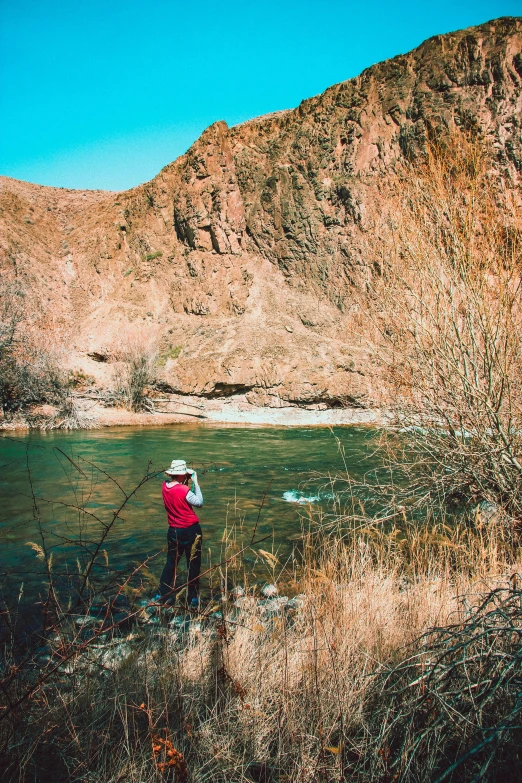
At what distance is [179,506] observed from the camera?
5.37 meters

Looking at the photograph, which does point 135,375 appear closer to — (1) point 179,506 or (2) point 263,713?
(1) point 179,506

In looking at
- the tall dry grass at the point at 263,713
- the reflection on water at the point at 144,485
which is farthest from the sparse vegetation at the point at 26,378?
the tall dry grass at the point at 263,713

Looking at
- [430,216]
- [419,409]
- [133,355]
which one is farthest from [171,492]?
[133,355]

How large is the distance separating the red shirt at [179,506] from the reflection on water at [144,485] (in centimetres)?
49

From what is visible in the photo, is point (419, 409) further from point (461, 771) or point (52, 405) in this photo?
point (52, 405)

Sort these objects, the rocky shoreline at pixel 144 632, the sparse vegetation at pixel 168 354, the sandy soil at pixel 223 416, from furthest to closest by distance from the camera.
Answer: the sparse vegetation at pixel 168 354 → the sandy soil at pixel 223 416 → the rocky shoreline at pixel 144 632

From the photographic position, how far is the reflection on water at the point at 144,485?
7.38 m

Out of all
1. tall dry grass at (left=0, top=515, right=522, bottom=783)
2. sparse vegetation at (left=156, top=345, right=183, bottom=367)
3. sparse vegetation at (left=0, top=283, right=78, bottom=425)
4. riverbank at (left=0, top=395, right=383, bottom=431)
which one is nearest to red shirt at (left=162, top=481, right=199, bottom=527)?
tall dry grass at (left=0, top=515, right=522, bottom=783)

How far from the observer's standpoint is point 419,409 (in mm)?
6375

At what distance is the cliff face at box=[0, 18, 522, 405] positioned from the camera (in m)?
36.7

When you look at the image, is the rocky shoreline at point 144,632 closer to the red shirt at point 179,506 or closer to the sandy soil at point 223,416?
the red shirt at point 179,506

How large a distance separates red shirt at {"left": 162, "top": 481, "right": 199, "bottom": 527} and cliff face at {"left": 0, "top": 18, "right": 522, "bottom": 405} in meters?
28.9

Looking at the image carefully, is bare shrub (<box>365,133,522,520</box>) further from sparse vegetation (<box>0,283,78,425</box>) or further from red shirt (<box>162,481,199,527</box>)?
sparse vegetation (<box>0,283,78,425</box>)

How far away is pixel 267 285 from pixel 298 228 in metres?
6.82
